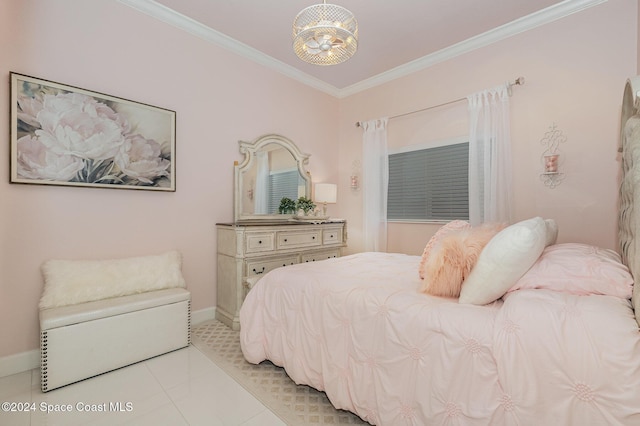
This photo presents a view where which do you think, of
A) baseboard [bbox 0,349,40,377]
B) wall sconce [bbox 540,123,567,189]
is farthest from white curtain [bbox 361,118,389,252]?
baseboard [bbox 0,349,40,377]

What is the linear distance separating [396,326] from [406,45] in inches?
126

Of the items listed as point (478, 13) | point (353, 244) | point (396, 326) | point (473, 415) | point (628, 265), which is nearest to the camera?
point (473, 415)

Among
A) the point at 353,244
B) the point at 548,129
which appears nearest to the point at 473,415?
the point at 548,129

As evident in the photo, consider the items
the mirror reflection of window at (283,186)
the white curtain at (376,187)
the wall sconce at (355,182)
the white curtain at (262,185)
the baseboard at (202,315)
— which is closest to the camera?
the baseboard at (202,315)

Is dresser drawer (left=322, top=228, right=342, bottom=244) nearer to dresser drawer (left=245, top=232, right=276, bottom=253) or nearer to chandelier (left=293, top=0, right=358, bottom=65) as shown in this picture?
dresser drawer (left=245, top=232, right=276, bottom=253)

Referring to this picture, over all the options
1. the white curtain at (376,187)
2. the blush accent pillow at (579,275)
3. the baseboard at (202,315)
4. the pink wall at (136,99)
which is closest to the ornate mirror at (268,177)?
the pink wall at (136,99)

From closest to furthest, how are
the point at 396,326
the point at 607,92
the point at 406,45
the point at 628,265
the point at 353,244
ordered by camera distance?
the point at 628,265 → the point at 396,326 → the point at 607,92 → the point at 406,45 → the point at 353,244

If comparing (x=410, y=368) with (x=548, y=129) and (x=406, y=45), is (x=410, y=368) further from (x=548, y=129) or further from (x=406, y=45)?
(x=406, y=45)

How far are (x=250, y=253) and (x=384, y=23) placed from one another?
8.84ft

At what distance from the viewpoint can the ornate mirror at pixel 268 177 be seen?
3.30 m

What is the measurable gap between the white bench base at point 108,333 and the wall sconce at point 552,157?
11.5ft

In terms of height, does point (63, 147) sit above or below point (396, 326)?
above

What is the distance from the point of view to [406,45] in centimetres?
327

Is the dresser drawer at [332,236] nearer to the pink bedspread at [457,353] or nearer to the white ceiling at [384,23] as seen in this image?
the pink bedspread at [457,353]
